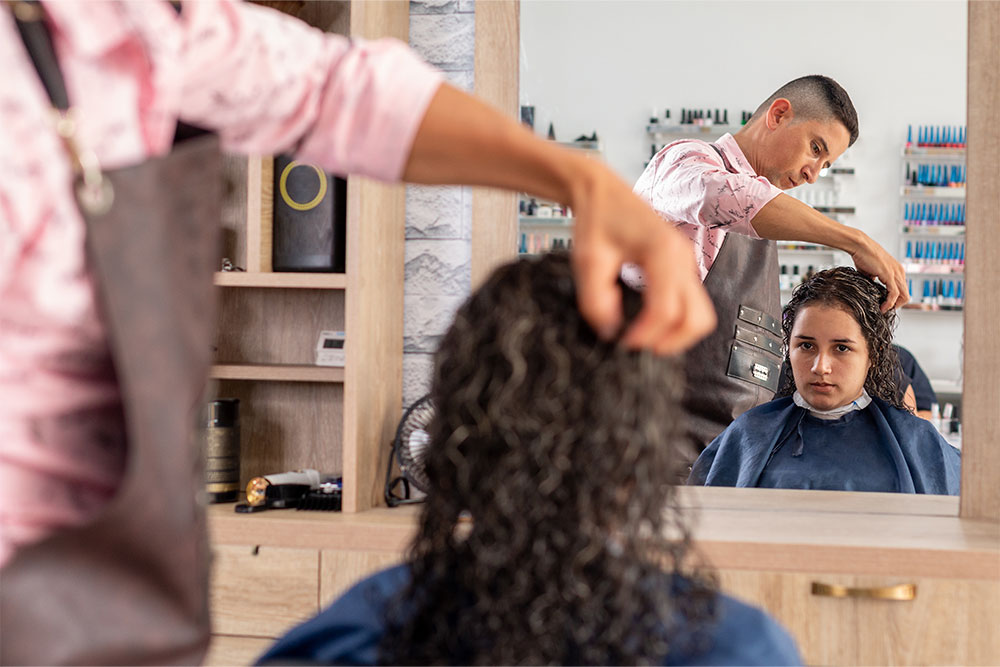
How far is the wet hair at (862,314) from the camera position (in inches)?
73.4

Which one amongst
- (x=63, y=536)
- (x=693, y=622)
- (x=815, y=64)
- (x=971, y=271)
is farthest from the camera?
(x=815, y=64)

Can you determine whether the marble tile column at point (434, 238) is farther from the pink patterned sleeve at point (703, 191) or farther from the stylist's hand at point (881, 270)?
the stylist's hand at point (881, 270)

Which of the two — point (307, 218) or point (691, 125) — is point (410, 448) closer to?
point (307, 218)

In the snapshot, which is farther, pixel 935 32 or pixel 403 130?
pixel 935 32

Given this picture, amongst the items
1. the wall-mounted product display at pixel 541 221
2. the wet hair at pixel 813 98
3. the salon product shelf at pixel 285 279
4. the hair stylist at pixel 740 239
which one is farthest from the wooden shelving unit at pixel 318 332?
the wet hair at pixel 813 98

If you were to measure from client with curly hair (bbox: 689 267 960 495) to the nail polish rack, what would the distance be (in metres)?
0.12

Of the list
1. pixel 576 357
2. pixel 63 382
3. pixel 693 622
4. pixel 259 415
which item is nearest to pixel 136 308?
pixel 63 382

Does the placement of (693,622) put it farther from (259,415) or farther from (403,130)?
(259,415)

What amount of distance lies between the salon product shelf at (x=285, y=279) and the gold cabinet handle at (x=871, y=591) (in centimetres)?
98

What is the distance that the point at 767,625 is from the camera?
0.71 m

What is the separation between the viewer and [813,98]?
1983 millimetres

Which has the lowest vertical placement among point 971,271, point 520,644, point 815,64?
point 520,644

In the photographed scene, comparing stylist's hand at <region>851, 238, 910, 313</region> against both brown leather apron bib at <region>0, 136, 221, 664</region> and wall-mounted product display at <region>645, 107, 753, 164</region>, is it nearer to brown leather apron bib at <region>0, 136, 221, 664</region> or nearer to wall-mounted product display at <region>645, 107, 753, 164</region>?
wall-mounted product display at <region>645, 107, 753, 164</region>

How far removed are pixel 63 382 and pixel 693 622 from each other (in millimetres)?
519
